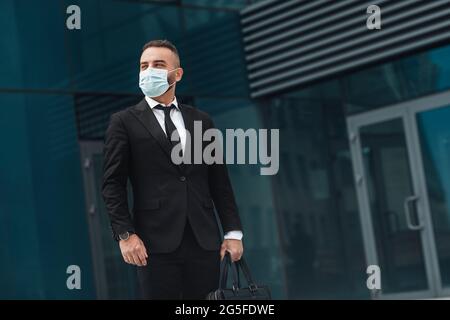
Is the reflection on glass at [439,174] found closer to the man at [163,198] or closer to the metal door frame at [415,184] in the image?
the metal door frame at [415,184]

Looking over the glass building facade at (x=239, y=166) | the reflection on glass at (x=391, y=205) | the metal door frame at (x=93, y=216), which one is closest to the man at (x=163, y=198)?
the glass building facade at (x=239, y=166)

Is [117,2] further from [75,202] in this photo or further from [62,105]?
[75,202]

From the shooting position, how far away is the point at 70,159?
32.5 feet

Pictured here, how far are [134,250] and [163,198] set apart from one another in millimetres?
278

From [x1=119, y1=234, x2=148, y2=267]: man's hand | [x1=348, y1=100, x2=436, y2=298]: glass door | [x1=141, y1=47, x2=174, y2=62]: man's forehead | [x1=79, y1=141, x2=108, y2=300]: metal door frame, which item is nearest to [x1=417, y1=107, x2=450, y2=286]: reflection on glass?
[x1=348, y1=100, x2=436, y2=298]: glass door

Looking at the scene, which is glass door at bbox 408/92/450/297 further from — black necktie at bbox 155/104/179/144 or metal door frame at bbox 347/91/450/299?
black necktie at bbox 155/104/179/144

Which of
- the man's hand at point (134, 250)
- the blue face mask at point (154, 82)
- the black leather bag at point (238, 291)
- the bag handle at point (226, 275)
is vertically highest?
the blue face mask at point (154, 82)

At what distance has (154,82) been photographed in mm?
3932

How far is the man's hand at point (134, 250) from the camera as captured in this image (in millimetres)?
3639

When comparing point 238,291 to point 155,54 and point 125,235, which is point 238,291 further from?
point 155,54

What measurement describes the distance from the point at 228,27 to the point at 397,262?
11.3 feet

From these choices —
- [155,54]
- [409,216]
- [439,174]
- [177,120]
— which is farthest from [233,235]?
[409,216]
